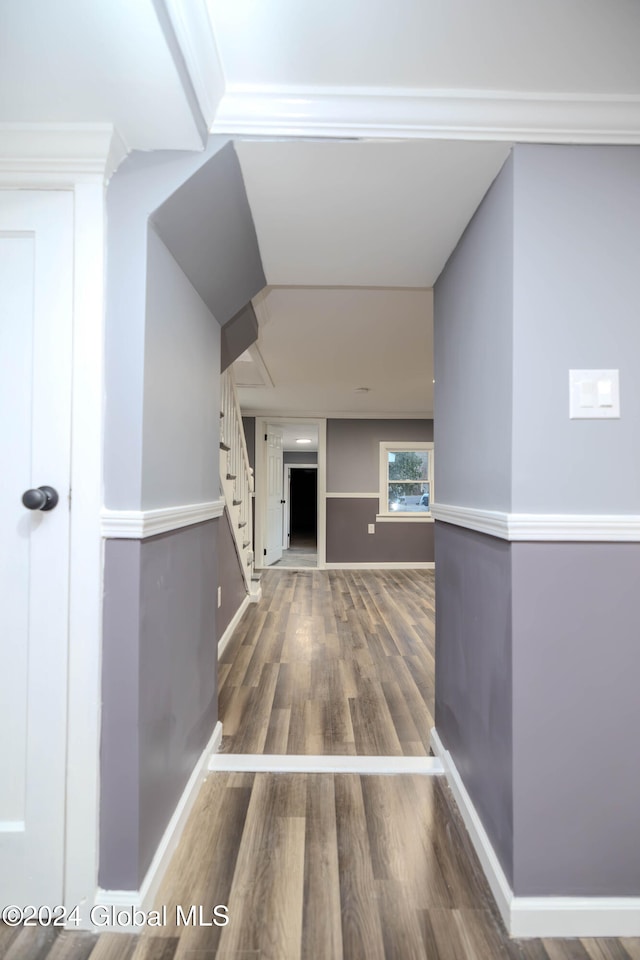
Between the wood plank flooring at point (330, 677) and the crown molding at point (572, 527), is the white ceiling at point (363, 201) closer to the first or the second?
the crown molding at point (572, 527)

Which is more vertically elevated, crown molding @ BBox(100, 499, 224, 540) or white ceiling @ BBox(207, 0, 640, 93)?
white ceiling @ BBox(207, 0, 640, 93)

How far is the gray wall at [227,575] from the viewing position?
3391 mm

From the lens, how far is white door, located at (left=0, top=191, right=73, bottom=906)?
1198mm

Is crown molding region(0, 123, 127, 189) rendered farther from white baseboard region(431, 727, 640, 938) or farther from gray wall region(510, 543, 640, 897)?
white baseboard region(431, 727, 640, 938)

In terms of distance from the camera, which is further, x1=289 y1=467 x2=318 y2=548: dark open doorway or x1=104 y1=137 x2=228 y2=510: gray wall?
x1=289 y1=467 x2=318 y2=548: dark open doorway

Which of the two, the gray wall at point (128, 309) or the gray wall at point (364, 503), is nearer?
the gray wall at point (128, 309)

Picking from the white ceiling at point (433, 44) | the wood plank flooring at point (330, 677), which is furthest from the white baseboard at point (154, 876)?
the white ceiling at point (433, 44)

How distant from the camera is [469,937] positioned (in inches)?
46.3

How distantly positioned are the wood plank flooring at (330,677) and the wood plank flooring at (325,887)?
328 millimetres

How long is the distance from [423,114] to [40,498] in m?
1.34

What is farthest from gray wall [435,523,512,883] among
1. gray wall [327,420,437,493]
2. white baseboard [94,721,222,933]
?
gray wall [327,420,437,493]

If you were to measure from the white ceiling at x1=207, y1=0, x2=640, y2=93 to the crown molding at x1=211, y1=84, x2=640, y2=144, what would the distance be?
2cm

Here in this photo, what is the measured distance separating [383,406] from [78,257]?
516cm

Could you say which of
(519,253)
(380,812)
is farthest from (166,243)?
(380,812)
